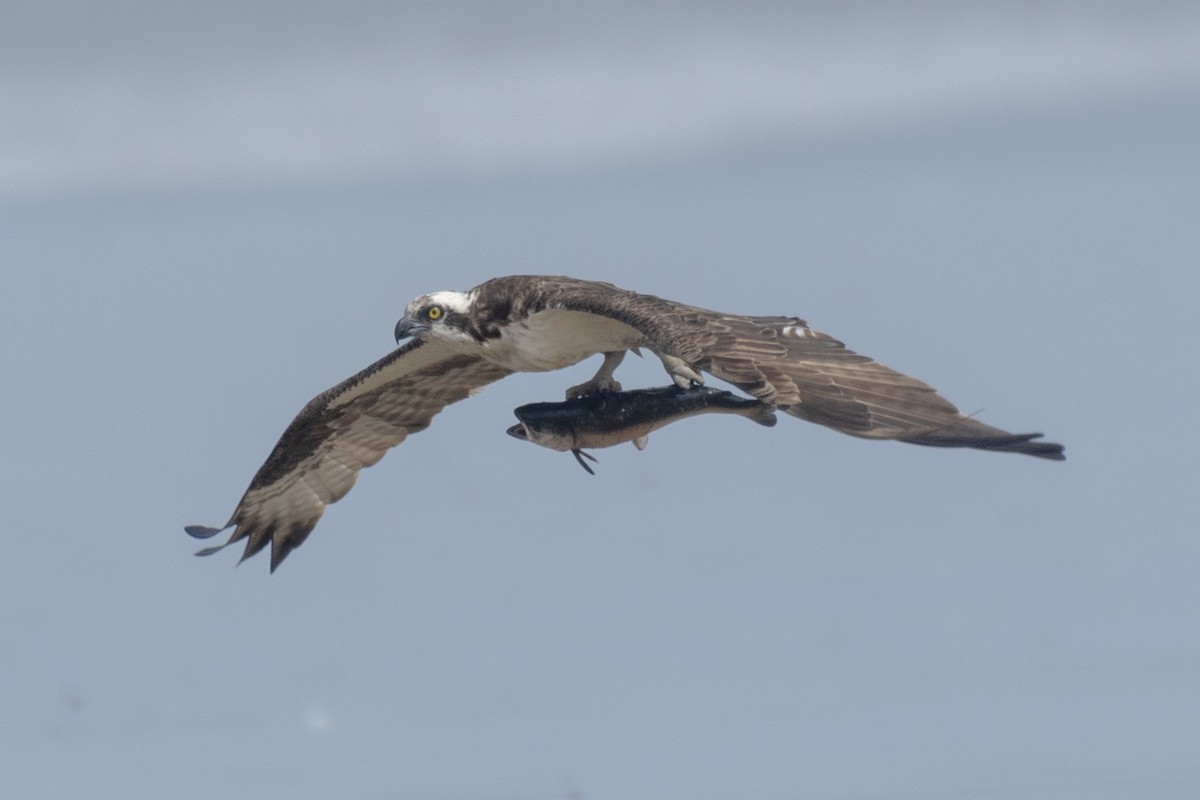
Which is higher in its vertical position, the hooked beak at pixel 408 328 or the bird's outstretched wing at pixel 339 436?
the hooked beak at pixel 408 328

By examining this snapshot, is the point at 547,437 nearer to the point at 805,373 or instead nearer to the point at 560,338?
the point at 560,338

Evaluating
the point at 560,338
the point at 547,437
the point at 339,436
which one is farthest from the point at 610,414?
the point at 339,436

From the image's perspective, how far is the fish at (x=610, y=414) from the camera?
57.0 feet

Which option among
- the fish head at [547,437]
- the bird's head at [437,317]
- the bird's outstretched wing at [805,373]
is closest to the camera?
the bird's outstretched wing at [805,373]

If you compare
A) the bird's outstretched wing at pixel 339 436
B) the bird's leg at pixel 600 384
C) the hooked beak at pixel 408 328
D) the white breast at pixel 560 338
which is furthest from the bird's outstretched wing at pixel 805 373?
the bird's outstretched wing at pixel 339 436

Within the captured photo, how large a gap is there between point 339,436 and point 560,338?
439 cm

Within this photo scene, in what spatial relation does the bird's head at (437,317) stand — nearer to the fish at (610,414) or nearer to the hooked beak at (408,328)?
the hooked beak at (408,328)

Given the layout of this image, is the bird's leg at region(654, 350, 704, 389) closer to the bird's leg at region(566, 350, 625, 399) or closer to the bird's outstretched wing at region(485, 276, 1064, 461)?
the bird's outstretched wing at region(485, 276, 1064, 461)

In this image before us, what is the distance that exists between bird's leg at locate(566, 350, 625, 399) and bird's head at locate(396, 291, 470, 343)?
1.26m

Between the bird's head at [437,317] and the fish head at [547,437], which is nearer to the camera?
the fish head at [547,437]

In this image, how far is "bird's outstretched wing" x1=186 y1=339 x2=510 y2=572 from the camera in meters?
21.2

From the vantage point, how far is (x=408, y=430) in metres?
22.0

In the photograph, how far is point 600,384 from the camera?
18500 millimetres

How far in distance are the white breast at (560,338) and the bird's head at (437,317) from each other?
0.38 metres
